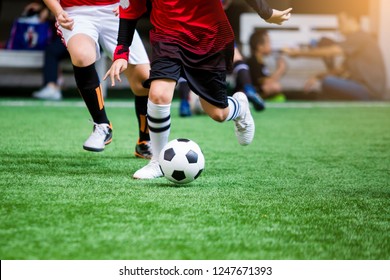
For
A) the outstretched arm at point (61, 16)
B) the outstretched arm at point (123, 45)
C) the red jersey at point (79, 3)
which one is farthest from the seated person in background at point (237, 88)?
the outstretched arm at point (123, 45)

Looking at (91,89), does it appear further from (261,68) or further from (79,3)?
(261,68)

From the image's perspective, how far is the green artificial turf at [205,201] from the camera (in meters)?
2.59

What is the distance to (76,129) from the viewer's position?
6.58 m

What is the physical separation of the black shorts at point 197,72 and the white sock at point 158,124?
148mm

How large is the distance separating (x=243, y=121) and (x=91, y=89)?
915 millimetres

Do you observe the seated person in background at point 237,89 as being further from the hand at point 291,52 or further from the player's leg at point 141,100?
the hand at point 291,52

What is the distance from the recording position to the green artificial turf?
2.59 meters

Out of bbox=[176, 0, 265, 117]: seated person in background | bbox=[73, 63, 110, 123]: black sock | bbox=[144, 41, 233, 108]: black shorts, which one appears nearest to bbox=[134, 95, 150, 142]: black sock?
bbox=[73, 63, 110, 123]: black sock

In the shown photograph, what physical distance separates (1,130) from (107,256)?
397 centimetres

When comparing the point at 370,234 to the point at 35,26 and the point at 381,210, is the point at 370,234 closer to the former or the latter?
the point at 381,210

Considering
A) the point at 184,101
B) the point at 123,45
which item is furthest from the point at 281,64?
the point at 123,45

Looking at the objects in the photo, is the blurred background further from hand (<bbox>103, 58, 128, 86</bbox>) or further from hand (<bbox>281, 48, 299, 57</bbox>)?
hand (<bbox>103, 58, 128, 86</bbox>)

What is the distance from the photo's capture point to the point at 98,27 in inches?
182
